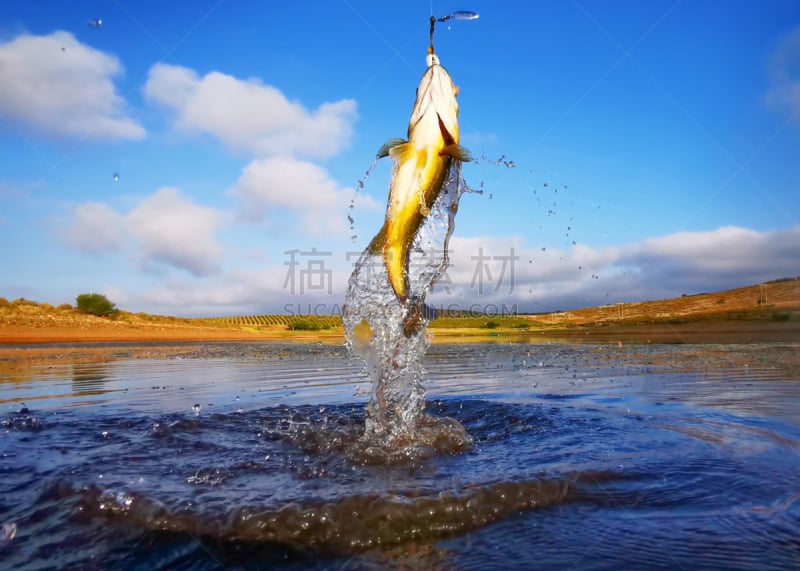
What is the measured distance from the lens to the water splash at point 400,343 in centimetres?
497

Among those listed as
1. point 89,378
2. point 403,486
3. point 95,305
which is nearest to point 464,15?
point 403,486

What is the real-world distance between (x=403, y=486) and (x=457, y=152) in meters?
2.57

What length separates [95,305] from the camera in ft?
126

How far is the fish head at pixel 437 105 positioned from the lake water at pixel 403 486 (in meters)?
2.69

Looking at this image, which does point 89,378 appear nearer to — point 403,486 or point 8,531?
point 8,531

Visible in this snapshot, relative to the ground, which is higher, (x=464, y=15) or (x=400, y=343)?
(x=464, y=15)

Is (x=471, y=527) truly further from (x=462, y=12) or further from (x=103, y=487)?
(x=462, y=12)

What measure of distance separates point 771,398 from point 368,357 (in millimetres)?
5329

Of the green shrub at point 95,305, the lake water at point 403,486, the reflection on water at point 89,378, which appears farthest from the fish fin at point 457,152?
the green shrub at point 95,305

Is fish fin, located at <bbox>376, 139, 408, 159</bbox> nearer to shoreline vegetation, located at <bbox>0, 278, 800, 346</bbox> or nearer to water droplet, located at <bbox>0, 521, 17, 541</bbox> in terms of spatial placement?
water droplet, located at <bbox>0, 521, 17, 541</bbox>

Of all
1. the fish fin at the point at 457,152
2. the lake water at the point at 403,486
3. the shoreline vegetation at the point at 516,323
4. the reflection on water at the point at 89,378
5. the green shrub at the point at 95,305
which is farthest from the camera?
the green shrub at the point at 95,305

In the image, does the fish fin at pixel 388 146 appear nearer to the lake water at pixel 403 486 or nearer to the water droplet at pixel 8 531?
the lake water at pixel 403 486

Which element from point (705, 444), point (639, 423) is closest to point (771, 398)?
point (639, 423)

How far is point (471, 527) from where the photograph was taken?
308cm
